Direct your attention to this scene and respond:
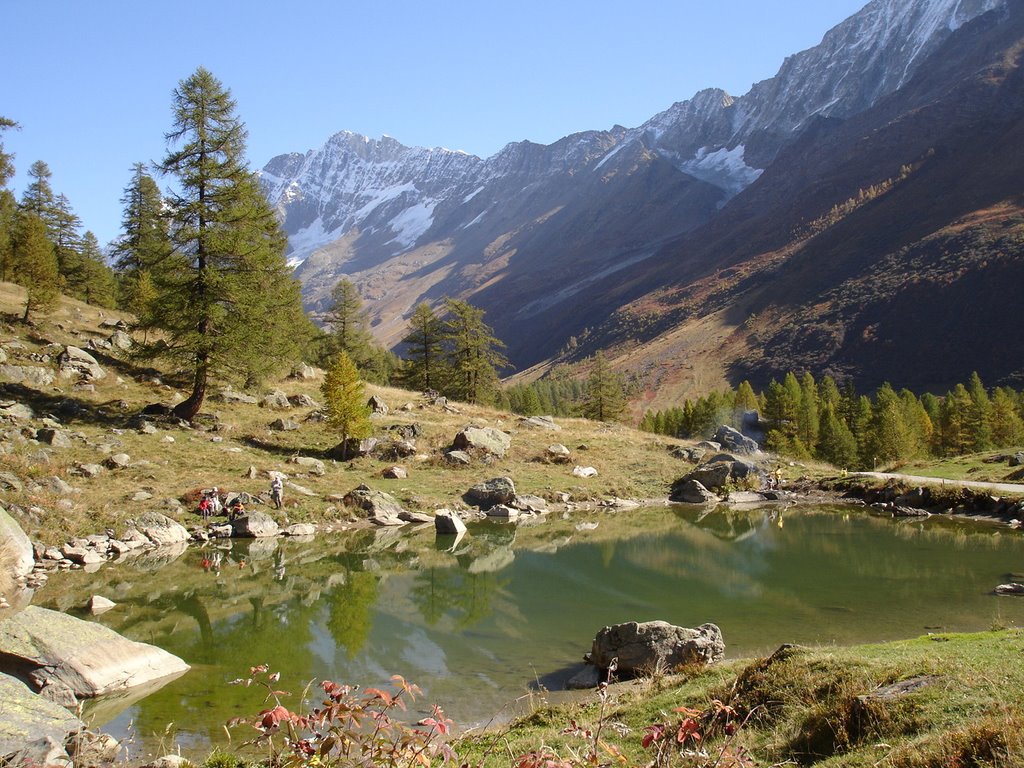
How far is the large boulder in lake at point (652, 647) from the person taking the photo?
11789 millimetres

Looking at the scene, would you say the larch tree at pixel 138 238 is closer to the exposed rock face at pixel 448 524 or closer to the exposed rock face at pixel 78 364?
the exposed rock face at pixel 78 364

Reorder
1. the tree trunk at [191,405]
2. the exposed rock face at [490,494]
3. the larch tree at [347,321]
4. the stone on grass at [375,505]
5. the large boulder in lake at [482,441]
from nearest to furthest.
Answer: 1. the stone on grass at [375,505]
2. the tree trunk at [191,405]
3. the exposed rock face at [490,494]
4. the large boulder in lake at [482,441]
5. the larch tree at [347,321]

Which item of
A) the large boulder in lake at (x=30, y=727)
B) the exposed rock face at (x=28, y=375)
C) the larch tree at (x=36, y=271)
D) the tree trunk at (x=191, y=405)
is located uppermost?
the larch tree at (x=36, y=271)

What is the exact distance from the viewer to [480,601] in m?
19.1

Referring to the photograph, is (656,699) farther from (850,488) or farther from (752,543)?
(850,488)

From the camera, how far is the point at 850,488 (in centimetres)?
4000

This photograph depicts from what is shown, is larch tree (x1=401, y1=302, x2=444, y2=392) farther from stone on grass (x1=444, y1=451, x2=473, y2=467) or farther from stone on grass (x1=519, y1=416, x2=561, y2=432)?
stone on grass (x1=444, y1=451, x2=473, y2=467)

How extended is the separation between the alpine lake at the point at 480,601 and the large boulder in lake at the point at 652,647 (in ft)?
3.71

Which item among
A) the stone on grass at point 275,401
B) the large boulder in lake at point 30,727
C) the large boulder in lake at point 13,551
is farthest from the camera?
the stone on grass at point 275,401

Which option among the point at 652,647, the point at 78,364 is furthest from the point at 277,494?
the point at 652,647

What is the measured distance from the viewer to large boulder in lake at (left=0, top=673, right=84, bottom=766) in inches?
247

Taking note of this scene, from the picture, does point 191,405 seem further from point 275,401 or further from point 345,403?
point 345,403

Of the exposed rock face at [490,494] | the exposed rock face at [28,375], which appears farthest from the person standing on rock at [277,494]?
the exposed rock face at [28,375]

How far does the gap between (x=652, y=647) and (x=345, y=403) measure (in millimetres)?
24878
